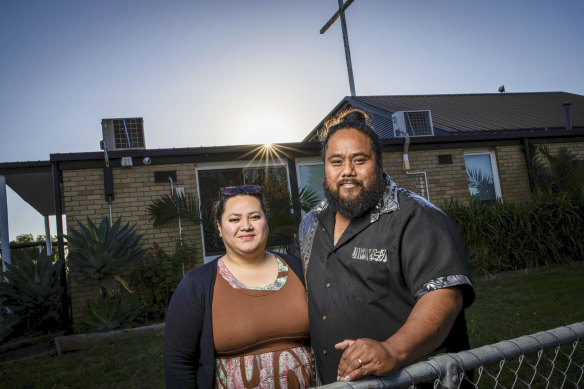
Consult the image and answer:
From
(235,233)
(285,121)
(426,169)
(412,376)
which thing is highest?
(285,121)

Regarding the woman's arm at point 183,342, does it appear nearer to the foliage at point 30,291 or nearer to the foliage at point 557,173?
the foliage at point 30,291

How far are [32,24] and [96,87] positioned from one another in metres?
1.69

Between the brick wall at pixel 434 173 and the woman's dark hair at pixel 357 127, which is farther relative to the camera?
the brick wall at pixel 434 173

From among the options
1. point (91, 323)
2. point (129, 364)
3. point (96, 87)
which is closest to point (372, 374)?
point (129, 364)

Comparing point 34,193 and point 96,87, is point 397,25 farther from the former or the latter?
point 34,193

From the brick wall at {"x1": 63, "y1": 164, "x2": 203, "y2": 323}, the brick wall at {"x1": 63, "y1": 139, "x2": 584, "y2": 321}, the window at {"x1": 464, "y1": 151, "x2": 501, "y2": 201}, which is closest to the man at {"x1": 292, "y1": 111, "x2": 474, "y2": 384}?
the brick wall at {"x1": 63, "y1": 139, "x2": 584, "y2": 321}

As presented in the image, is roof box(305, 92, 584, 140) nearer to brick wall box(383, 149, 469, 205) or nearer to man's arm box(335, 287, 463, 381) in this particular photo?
brick wall box(383, 149, 469, 205)

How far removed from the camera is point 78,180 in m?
8.13

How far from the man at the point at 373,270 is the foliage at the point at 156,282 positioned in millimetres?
5969

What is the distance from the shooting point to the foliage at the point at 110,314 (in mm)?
6422

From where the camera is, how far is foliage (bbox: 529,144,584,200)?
10.2 m

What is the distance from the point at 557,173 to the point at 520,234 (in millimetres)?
2839

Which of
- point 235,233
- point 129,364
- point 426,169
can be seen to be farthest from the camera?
point 426,169

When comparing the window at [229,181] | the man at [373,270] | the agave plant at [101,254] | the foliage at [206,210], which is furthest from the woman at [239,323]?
the window at [229,181]
